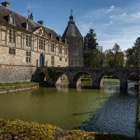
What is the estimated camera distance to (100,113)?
17.0 meters

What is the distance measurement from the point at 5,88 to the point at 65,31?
3336 centimetres

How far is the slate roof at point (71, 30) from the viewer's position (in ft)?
189

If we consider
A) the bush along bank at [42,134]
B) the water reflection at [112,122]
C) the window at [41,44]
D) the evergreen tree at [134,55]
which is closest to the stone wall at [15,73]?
the window at [41,44]

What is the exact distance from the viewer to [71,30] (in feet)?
192

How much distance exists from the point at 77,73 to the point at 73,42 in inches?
736

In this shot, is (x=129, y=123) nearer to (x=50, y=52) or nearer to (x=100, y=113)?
(x=100, y=113)

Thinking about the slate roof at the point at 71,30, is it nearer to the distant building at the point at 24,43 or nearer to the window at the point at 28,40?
the distant building at the point at 24,43

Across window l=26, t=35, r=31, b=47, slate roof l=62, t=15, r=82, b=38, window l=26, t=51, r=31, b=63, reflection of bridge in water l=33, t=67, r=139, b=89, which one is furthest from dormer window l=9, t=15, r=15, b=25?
slate roof l=62, t=15, r=82, b=38

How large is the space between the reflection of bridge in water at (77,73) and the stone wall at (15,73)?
1955 mm

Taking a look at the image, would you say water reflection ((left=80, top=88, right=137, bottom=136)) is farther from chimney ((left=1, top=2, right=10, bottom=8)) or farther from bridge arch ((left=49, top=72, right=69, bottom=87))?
chimney ((left=1, top=2, right=10, bottom=8))

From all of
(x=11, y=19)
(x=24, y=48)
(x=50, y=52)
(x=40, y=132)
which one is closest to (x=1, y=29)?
(x=11, y=19)

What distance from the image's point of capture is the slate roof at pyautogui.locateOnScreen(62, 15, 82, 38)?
5762 centimetres

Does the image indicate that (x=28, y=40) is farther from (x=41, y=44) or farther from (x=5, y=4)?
(x=5, y=4)

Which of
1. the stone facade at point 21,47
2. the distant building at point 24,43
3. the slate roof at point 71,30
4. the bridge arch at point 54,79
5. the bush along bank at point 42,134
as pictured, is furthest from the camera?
the slate roof at point 71,30
